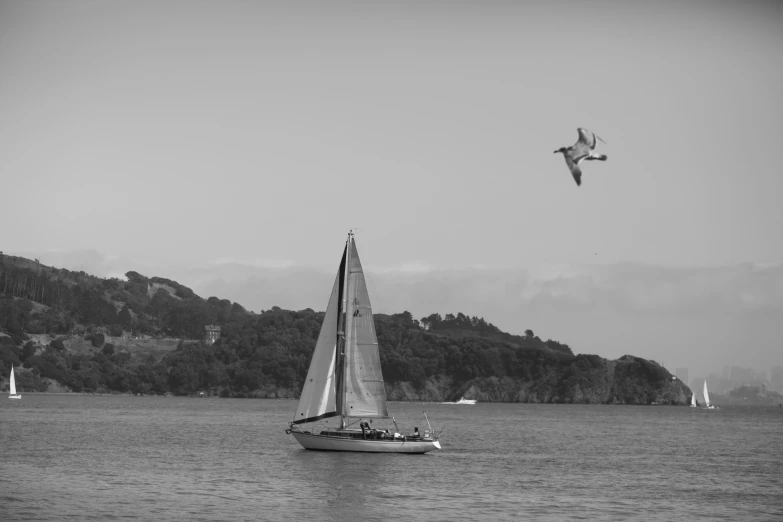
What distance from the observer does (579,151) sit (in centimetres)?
2541

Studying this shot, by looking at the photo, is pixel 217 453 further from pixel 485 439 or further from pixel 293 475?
pixel 485 439

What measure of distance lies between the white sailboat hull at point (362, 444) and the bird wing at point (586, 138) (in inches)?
1631

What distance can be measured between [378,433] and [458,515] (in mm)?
19698

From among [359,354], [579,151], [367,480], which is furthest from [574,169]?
[359,354]

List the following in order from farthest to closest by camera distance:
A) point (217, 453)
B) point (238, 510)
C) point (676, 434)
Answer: point (676, 434)
point (217, 453)
point (238, 510)

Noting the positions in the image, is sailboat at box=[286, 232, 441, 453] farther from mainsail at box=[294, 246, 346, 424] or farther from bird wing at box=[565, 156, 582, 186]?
bird wing at box=[565, 156, 582, 186]

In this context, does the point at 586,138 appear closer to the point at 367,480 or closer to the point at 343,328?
the point at 367,480

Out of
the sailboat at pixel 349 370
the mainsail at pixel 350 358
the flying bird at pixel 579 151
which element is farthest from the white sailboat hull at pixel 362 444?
the flying bird at pixel 579 151

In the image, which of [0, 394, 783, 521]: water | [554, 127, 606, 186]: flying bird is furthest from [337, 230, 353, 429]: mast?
[554, 127, 606, 186]: flying bird

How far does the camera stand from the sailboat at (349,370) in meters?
64.8

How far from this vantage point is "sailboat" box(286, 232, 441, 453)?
2552 inches

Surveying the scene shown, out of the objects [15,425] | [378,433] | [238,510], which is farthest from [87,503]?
[15,425]

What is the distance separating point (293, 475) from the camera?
5866 centimetres

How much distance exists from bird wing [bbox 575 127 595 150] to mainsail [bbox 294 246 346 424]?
1593 inches
